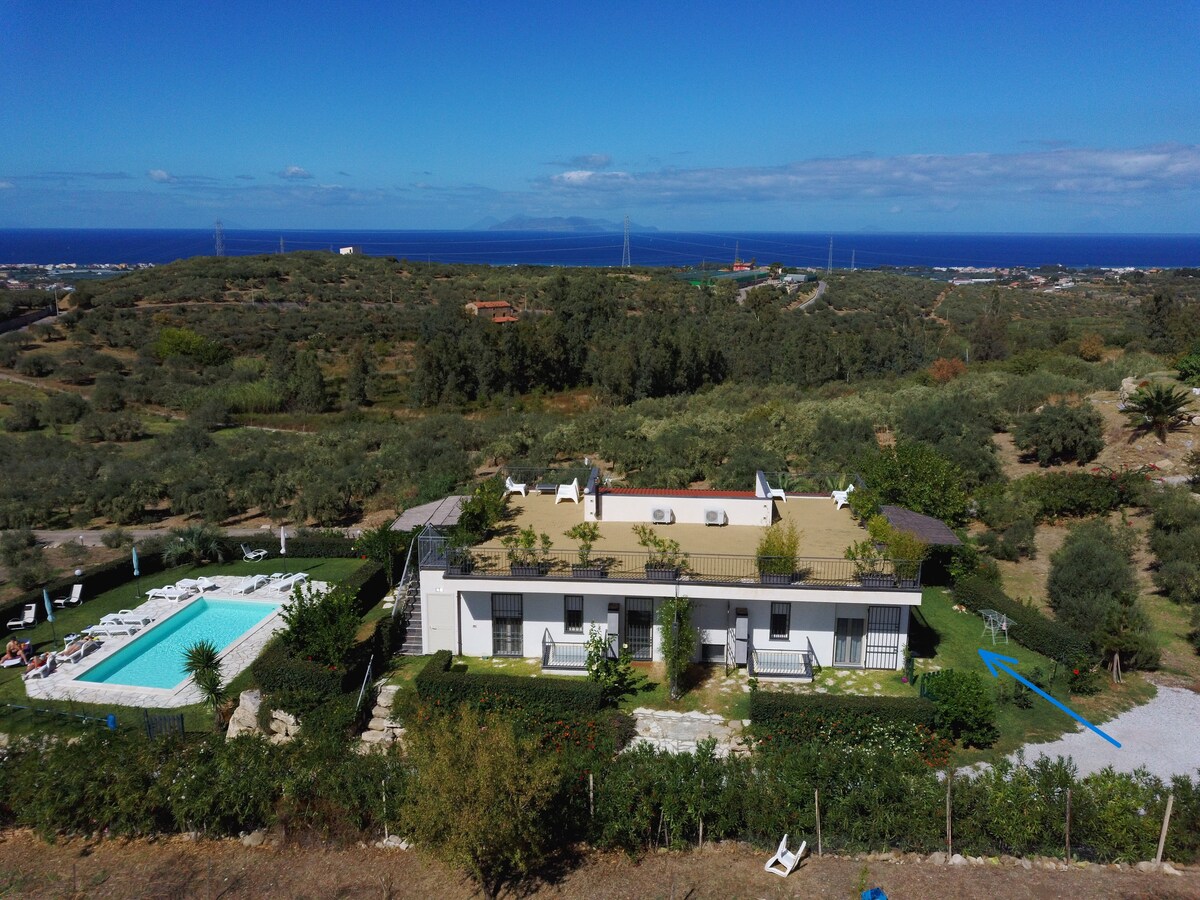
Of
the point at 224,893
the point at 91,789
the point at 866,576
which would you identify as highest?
the point at 866,576

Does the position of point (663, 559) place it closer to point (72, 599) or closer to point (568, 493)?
point (568, 493)

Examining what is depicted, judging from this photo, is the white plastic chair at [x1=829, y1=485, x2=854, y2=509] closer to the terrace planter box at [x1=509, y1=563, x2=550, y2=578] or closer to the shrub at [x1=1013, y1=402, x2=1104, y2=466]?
the terrace planter box at [x1=509, y1=563, x2=550, y2=578]

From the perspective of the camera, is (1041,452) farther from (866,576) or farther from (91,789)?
(91,789)

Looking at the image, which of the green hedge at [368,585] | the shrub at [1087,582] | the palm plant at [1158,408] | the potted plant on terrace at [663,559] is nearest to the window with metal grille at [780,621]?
the potted plant on terrace at [663,559]

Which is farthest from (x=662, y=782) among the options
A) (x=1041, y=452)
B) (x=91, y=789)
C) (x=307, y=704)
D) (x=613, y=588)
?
(x=1041, y=452)

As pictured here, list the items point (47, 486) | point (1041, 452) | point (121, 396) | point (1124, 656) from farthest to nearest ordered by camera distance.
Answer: point (121, 396) < point (47, 486) < point (1041, 452) < point (1124, 656)

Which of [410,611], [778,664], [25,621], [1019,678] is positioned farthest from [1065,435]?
[25,621]

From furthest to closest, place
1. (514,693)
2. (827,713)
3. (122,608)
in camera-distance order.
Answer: (122,608), (514,693), (827,713)

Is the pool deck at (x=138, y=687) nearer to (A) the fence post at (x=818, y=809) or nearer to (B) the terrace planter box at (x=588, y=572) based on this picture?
(B) the terrace planter box at (x=588, y=572)
